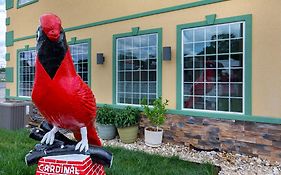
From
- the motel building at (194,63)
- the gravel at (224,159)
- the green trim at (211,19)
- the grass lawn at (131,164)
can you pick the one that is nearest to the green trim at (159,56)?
the motel building at (194,63)

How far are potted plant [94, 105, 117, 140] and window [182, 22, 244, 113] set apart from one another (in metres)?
1.84

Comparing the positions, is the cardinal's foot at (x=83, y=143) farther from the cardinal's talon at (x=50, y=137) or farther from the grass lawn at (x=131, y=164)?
the grass lawn at (x=131, y=164)

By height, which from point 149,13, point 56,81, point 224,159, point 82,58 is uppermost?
point 149,13

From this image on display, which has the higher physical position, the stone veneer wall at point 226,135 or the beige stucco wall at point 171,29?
the beige stucco wall at point 171,29

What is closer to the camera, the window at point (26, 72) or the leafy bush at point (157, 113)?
the leafy bush at point (157, 113)

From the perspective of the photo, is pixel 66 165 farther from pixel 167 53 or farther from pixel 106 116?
pixel 106 116

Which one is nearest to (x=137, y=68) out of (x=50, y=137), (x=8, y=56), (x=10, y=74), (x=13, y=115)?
(x=13, y=115)

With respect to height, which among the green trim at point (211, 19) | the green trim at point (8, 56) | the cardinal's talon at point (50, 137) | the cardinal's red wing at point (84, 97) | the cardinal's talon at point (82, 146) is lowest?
the cardinal's talon at point (82, 146)

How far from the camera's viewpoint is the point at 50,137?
7.61 feet

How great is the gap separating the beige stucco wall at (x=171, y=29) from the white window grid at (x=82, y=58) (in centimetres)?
31

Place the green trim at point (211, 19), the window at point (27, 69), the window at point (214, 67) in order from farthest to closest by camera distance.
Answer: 1. the window at point (27, 69)
2. the green trim at point (211, 19)
3. the window at point (214, 67)

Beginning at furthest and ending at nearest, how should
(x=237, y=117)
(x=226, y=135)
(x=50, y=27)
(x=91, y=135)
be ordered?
(x=226, y=135), (x=237, y=117), (x=91, y=135), (x=50, y=27)

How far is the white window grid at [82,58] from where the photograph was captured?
823cm

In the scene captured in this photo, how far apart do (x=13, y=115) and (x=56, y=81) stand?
6.26 meters
